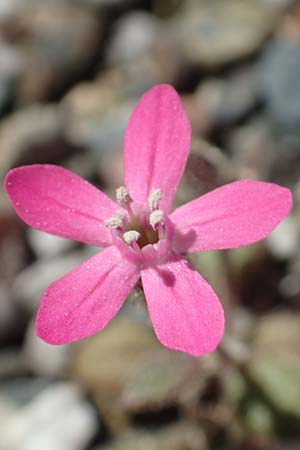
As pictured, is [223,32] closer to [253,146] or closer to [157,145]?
[253,146]

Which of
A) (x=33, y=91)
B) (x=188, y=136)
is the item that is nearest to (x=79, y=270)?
(x=188, y=136)

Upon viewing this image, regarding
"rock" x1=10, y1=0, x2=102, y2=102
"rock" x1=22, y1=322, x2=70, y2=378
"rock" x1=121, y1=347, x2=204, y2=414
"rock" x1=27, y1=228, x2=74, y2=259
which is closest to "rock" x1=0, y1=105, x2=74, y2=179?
"rock" x1=10, y1=0, x2=102, y2=102

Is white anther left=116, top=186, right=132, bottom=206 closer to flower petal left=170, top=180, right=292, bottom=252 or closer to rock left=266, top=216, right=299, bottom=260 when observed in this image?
flower petal left=170, top=180, right=292, bottom=252

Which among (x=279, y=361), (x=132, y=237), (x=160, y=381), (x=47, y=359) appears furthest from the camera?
(x=47, y=359)

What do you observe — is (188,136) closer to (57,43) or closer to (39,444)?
(39,444)

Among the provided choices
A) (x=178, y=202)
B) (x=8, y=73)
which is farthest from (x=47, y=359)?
(x=8, y=73)

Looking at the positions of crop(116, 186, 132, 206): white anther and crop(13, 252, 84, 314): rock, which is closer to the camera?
crop(116, 186, 132, 206): white anther

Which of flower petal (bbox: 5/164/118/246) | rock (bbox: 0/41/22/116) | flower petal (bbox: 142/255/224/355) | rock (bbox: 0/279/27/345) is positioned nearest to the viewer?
flower petal (bbox: 142/255/224/355)
